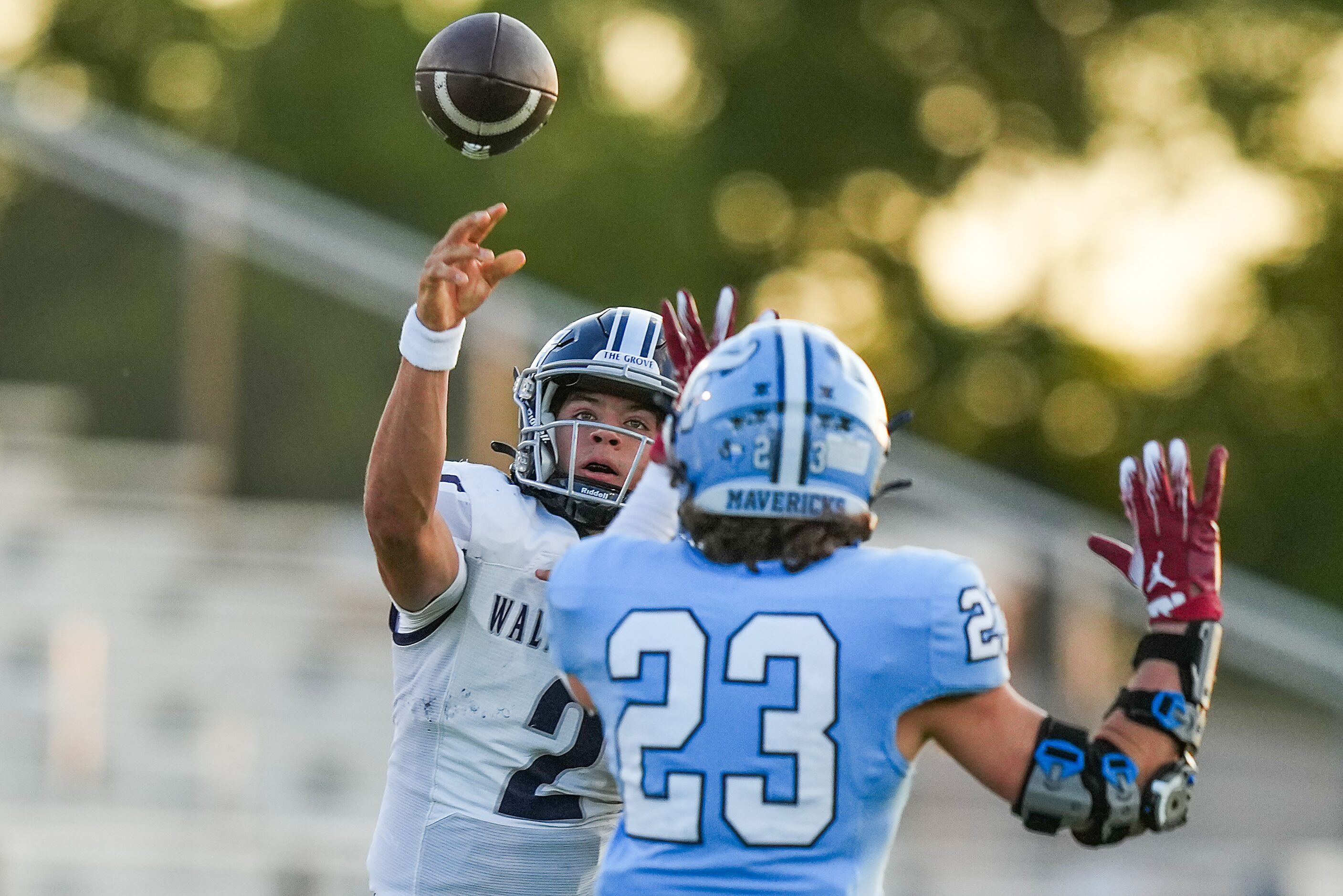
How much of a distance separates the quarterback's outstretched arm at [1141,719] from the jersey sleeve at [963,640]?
46mm

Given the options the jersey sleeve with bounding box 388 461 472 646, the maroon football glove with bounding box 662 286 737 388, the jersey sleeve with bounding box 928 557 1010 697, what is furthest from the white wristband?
the jersey sleeve with bounding box 928 557 1010 697

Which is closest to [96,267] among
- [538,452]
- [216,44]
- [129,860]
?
[129,860]

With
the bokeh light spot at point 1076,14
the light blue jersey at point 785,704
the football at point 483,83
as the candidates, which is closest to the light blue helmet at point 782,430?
the light blue jersey at point 785,704

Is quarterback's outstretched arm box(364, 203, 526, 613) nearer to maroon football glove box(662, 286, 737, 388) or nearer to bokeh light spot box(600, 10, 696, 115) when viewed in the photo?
maroon football glove box(662, 286, 737, 388)

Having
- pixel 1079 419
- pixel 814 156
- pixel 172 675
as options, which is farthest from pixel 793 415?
pixel 814 156

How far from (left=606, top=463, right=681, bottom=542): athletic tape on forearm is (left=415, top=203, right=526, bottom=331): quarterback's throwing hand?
19.7 inches

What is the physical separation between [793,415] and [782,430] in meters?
0.03

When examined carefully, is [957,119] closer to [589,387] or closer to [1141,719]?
[589,387]

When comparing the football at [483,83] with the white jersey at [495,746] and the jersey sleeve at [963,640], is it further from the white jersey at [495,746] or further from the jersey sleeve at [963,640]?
the jersey sleeve at [963,640]

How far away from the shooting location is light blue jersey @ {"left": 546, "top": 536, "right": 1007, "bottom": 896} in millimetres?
2537

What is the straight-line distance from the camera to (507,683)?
344cm

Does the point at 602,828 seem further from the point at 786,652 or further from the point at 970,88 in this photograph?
the point at 970,88

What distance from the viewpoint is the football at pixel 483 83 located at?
12.4 feet

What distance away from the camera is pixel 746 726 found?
255 cm
